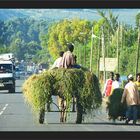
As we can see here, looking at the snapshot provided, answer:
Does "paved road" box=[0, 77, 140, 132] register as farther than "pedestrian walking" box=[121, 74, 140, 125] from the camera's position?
No

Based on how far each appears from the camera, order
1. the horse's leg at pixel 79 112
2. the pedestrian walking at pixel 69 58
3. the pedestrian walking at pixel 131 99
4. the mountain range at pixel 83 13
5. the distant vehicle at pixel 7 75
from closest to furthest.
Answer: the mountain range at pixel 83 13, the pedestrian walking at pixel 69 58, the horse's leg at pixel 79 112, the pedestrian walking at pixel 131 99, the distant vehicle at pixel 7 75

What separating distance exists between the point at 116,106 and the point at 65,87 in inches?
81.3

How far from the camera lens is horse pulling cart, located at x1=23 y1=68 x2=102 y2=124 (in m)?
23.4

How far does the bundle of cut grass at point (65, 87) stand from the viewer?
76.6 feet

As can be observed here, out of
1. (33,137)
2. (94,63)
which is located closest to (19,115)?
(33,137)

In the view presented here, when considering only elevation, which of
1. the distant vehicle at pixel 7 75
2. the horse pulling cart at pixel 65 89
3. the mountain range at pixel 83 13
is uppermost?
the mountain range at pixel 83 13

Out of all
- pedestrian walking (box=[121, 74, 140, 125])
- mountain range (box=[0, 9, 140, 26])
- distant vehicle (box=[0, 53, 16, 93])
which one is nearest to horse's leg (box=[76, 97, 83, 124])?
pedestrian walking (box=[121, 74, 140, 125])

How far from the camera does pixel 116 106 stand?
24.6m

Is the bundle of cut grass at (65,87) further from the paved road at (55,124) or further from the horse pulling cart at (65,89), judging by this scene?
the paved road at (55,124)

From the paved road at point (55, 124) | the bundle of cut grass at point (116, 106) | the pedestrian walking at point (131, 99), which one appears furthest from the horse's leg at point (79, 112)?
the pedestrian walking at point (131, 99)

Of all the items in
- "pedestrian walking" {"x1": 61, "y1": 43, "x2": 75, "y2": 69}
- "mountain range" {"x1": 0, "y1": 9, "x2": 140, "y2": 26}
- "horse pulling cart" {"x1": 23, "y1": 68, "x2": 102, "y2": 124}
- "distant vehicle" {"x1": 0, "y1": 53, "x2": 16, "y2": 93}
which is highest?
"mountain range" {"x1": 0, "y1": 9, "x2": 140, "y2": 26}

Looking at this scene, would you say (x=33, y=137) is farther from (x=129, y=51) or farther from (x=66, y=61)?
(x=129, y=51)

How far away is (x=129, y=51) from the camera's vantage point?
61.2m

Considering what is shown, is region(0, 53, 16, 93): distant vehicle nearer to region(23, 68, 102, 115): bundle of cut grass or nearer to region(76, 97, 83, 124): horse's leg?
region(76, 97, 83, 124): horse's leg
